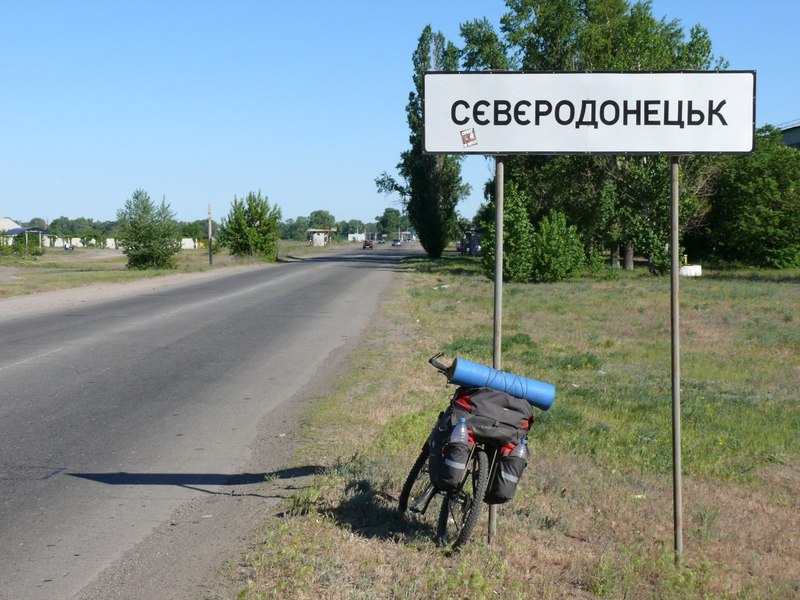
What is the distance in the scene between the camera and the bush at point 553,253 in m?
40.2

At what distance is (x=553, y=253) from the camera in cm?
4016

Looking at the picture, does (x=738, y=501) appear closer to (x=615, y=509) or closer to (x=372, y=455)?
(x=615, y=509)

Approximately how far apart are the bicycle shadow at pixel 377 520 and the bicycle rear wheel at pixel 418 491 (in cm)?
8

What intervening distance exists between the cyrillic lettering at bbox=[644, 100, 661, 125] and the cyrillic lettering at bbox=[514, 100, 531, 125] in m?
0.69

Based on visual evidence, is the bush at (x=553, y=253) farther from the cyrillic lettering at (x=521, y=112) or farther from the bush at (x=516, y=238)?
the cyrillic lettering at (x=521, y=112)

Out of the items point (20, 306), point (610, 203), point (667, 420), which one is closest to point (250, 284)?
point (20, 306)

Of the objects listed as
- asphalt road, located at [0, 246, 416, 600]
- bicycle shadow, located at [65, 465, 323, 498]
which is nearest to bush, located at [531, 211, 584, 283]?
asphalt road, located at [0, 246, 416, 600]

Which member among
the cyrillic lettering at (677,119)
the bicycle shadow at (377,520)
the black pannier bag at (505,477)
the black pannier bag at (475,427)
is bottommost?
the bicycle shadow at (377,520)

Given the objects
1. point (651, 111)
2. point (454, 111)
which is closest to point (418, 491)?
point (454, 111)

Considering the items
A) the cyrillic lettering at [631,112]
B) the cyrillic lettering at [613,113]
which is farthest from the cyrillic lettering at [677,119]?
the cyrillic lettering at [613,113]

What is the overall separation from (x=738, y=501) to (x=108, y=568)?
4797 millimetres

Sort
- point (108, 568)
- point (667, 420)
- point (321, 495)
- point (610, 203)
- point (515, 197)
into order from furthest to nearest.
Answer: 1. point (610, 203)
2. point (515, 197)
3. point (667, 420)
4. point (321, 495)
5. point (108, 568)

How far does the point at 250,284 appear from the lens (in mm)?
34281

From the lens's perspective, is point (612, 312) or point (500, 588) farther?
point (612, 312)
